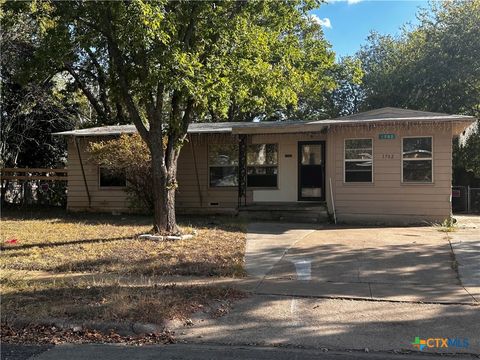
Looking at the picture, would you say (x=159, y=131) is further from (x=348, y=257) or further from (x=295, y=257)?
(x=348, y=257)

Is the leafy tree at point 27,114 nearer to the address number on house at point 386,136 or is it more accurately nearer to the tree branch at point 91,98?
the tree branch at point 91,98

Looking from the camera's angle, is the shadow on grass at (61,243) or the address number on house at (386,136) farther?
the address number on house at (386,136)

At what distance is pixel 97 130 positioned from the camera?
18266 mm

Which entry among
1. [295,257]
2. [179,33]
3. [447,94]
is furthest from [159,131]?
[447,94]

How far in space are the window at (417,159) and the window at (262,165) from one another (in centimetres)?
425

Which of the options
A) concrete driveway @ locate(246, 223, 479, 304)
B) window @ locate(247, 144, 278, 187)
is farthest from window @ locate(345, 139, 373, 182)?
window @ locate(247, 144, 278, 187)

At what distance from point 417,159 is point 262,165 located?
5.04 m

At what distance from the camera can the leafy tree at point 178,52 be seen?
9.51 metres

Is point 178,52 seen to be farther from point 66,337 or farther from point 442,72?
point 442,72

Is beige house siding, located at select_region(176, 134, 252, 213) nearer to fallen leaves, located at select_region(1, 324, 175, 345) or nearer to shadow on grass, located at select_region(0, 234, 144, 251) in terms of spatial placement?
shadow on grass, located at select_region(0, 234, 144, 251)

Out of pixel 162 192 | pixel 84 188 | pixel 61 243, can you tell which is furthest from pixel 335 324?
pixel 84 188

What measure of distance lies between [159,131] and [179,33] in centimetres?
224

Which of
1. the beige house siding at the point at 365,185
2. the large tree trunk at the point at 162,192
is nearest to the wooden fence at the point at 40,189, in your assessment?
the beige house siding at the point at 365,185

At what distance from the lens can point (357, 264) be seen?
906 cm
